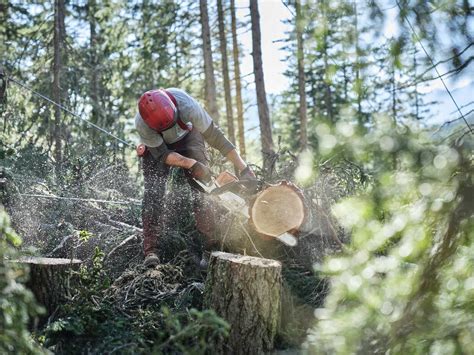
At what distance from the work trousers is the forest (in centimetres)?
2

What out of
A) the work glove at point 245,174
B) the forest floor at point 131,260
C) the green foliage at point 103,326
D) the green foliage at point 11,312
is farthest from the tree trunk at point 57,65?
the green foliage at point 11,312

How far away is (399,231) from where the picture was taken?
1754 mm

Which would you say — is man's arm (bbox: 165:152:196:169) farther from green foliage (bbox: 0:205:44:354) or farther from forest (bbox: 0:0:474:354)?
green foliage (bbox: 0:205:44:354)

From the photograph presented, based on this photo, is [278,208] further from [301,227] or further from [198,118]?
[198,118]

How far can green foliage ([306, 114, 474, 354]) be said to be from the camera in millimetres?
1542

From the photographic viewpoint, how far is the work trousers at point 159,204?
199 inches

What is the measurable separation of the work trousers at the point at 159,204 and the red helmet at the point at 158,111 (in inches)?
16.4

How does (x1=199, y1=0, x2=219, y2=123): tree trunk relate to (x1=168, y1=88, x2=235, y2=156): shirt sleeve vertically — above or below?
above

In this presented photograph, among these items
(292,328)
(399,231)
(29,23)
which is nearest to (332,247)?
(292,328)

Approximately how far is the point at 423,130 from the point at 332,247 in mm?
3643

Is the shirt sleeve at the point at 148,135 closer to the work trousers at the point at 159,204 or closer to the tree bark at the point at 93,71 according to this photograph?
the work trousers at the point at 159,204

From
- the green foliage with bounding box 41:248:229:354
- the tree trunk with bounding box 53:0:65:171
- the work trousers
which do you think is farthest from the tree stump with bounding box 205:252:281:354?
the tree trunk with bounding box 53:0:65:171

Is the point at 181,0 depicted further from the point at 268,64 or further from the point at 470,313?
the point at 470,313

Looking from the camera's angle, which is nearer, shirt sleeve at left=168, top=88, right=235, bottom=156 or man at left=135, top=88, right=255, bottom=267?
man at left=135, top=88, right=255, bottom=267
